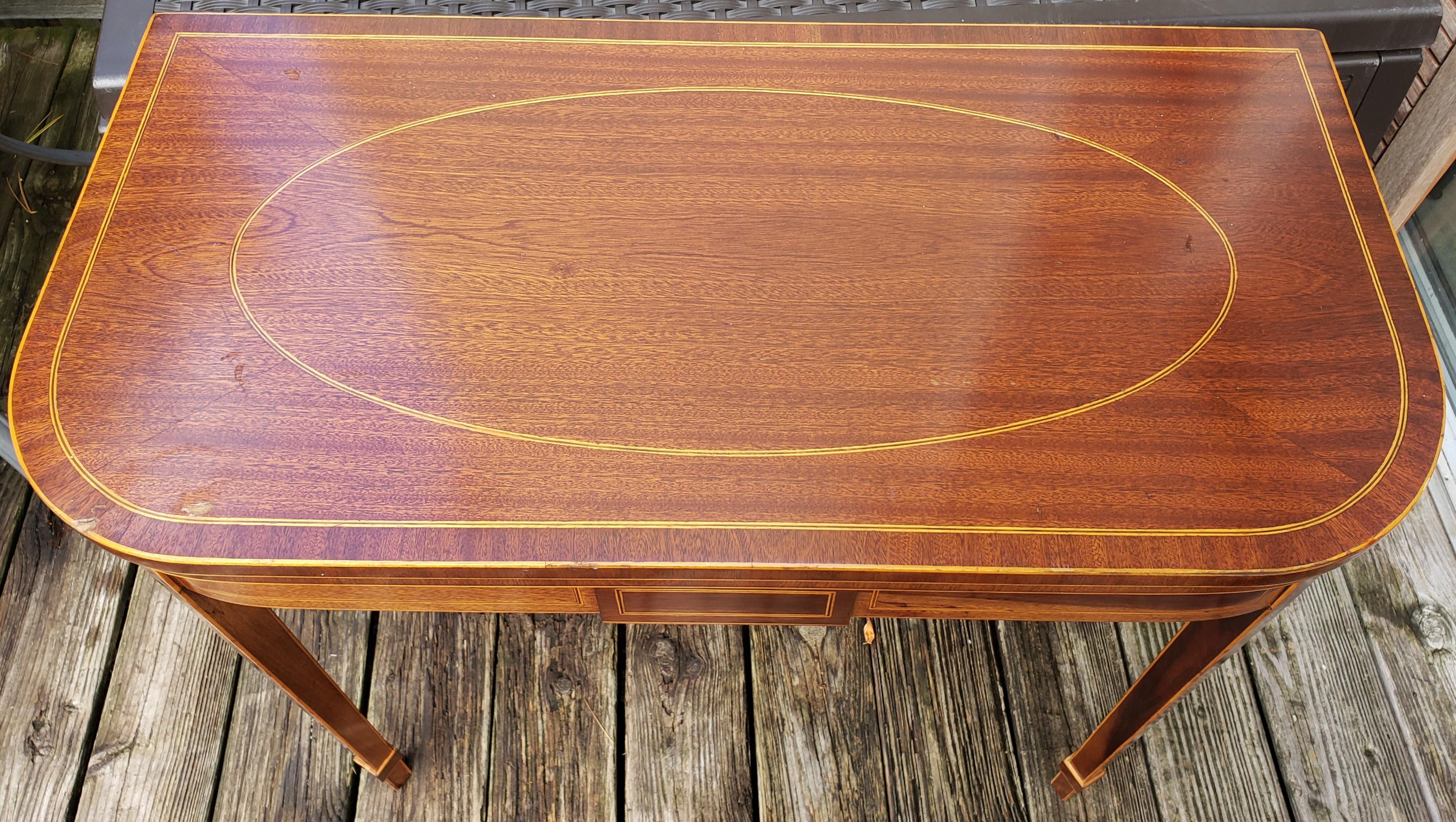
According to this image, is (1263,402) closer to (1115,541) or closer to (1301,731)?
(1115,541)

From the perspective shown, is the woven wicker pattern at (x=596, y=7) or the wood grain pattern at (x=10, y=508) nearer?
the woven wicker pattern at (x=596, y=7)

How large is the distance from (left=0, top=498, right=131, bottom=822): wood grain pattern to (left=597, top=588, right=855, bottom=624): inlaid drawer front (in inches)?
36.2

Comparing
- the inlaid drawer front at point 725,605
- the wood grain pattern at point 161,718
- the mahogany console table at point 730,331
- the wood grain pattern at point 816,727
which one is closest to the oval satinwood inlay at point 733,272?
the mahogany console table at point 730,331

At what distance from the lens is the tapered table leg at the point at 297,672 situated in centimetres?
103

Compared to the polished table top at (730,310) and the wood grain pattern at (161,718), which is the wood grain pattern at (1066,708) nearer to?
the polished table top at (730,310)

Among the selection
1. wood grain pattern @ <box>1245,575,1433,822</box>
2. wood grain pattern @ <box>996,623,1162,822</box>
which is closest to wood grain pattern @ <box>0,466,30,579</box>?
wood grain pattern @ <box>996,623,1162,822</box>

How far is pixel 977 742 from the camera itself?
4.80 feet

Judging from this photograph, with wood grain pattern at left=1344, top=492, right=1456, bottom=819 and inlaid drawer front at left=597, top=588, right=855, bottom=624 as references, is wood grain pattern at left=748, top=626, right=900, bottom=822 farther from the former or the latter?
wood grain pattern at left=1344, top=492, right=1456, bottom=819

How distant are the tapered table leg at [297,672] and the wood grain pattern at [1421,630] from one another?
1.39 meters

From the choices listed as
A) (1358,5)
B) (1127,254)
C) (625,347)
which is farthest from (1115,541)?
(1358,5)

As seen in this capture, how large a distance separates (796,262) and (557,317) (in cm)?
25

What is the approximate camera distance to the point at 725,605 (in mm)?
1021

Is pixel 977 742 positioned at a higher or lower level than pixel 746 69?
lower

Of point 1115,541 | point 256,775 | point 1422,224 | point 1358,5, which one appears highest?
point 1358,5
